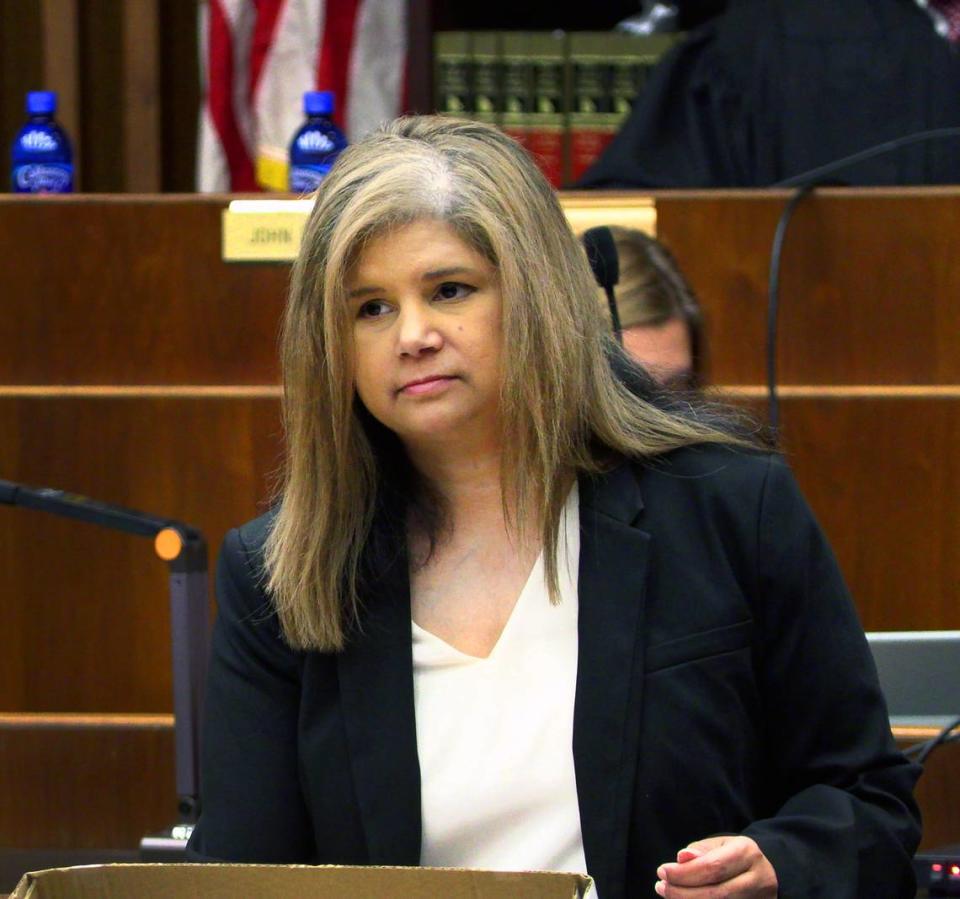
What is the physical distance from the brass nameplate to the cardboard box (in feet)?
5.95

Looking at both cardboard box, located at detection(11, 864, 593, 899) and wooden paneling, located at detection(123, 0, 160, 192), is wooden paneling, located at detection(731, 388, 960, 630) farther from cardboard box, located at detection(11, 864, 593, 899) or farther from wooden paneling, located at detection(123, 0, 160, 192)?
wooden paneling, located at detection(123, 0, 160, 192)

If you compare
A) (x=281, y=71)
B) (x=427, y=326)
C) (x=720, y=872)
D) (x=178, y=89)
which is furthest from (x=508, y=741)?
(x=178, y=89)

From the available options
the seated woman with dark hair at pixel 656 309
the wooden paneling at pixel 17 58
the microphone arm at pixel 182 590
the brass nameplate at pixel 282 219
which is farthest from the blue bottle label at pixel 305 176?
the wooden paneling at pixel 17 58

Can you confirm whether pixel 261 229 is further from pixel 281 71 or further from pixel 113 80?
pixel 113 80

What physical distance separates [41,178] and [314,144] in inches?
19.6

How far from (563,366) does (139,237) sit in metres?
1.59

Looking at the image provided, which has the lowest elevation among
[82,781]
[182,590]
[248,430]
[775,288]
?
[82,781]

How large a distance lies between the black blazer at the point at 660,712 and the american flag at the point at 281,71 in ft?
7.76

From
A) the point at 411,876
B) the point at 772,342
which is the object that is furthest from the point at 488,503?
the point at 772,342

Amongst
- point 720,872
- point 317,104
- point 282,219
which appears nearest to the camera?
point 720,872

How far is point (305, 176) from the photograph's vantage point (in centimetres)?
295

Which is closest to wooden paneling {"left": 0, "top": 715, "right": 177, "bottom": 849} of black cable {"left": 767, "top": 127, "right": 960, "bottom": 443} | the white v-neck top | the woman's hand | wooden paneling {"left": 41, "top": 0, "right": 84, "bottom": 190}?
black cable {"left": 767, "top": 127, "right": 960, "bottom": 443}

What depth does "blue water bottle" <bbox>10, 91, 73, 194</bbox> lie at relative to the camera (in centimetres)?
310

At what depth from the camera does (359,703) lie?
1.48 metres
